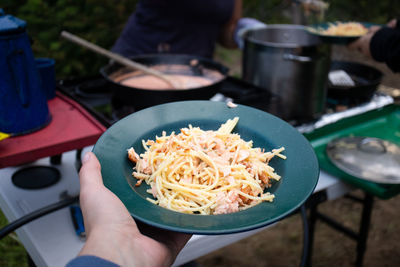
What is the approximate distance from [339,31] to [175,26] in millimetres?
1350

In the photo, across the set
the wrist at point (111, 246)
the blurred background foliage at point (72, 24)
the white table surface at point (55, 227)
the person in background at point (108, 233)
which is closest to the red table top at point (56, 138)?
the white table surface at point (55, 227)

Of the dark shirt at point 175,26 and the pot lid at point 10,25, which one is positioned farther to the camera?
the dark shirt at point 175,26

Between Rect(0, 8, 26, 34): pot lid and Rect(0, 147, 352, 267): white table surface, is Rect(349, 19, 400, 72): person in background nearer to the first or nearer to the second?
Rect(0, 147, 352, 267): white table surface

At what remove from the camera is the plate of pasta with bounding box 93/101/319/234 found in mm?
919

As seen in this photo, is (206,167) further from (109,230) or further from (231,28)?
(231,28)

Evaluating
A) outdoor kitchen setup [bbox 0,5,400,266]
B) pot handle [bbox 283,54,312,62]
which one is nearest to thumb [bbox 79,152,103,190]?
outdoor kitchen setup [bbox 0,5,400,266]

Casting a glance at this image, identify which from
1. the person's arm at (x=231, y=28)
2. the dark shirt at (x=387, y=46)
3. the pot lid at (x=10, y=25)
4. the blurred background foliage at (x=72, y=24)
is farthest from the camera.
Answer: the blurred background foliage at (x=72, y=24)

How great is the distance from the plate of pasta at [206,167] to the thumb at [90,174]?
0.10 feet

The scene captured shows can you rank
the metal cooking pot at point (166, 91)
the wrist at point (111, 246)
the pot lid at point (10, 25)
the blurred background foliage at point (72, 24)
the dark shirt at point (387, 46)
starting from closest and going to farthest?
the wrist at point (111, 246) < the pot lid at point (10, 25) < the metal cooking pot at point (166, 91) < the dark shirt at point (387, 46) < the blurred background foliage at point (72, 24)

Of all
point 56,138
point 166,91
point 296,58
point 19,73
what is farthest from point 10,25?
point 296,58

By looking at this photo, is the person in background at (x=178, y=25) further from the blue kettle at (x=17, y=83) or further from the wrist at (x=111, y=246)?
the wrist at (x=111, y=246)

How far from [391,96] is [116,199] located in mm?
2386

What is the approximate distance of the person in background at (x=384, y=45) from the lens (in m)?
2.18

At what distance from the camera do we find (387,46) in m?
2.21
